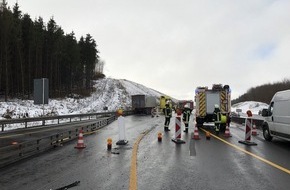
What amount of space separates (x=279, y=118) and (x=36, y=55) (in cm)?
5594

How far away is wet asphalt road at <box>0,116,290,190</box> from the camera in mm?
7922

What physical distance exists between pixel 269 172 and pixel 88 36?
Answer: 97781 millimetres

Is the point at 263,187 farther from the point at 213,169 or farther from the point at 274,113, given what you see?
the point at 274,113

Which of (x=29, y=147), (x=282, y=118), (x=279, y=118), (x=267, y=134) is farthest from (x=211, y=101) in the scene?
(x=29, y=147)

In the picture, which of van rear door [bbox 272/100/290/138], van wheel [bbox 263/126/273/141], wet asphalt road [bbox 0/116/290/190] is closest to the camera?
wet asphalt road [bbox 0/116/290/190]

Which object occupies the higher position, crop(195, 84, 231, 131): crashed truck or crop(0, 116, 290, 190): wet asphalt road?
crop(195, 84, 231, 131): crashed truck

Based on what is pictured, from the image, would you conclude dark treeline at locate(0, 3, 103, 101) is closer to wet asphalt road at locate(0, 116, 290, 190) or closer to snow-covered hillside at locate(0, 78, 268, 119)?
snow-covered hillside at locate(0, 78, 268, 119)

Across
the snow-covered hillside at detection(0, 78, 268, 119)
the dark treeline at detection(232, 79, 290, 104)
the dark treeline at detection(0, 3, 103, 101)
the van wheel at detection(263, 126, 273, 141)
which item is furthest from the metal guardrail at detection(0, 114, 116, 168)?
the dark treeline at detection(232, 79, 290, 104)

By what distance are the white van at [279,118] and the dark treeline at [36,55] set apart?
127ft

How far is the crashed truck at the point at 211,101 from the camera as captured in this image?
2653 centimetres

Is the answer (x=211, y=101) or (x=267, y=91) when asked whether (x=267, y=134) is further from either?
(x=267, y=91)

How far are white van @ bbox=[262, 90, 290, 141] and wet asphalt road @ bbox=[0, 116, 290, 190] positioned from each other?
4.89 feet

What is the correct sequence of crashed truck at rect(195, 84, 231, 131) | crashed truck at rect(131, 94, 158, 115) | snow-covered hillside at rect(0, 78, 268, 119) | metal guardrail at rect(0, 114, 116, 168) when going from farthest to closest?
crashed truck at rect(131, 94, 158, 115) < snow-covered hillside at rect(0, 78, 268, 119) < crashed truck at rect(195, 84, 231, 131) < metal guardrail at rect(0, 114, 116, 168)

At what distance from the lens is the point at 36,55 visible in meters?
65.1
